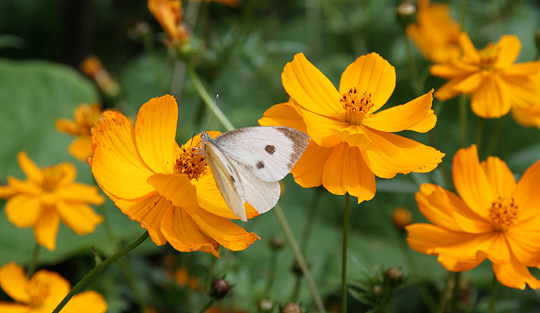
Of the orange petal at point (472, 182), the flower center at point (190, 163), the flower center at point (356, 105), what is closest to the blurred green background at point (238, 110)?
the orange petal at point (472, 182)

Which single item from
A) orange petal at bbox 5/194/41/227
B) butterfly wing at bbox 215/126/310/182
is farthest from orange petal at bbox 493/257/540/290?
orange petal at bbox 5/194/41/227

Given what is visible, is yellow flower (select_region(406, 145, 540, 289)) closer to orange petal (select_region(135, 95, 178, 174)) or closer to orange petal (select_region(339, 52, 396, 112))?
orange petal (select_region(339, 52, 396, 112))

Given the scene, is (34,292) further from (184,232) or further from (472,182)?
(472,182)

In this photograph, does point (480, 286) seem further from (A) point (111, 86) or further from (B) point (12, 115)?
(B) point (12, 115)

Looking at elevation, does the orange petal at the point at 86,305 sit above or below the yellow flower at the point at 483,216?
below

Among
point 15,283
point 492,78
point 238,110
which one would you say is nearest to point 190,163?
point 15,283

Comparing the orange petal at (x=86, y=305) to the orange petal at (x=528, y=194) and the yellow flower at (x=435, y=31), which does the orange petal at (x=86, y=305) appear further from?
the yellow flower at (x=435, y=31)
